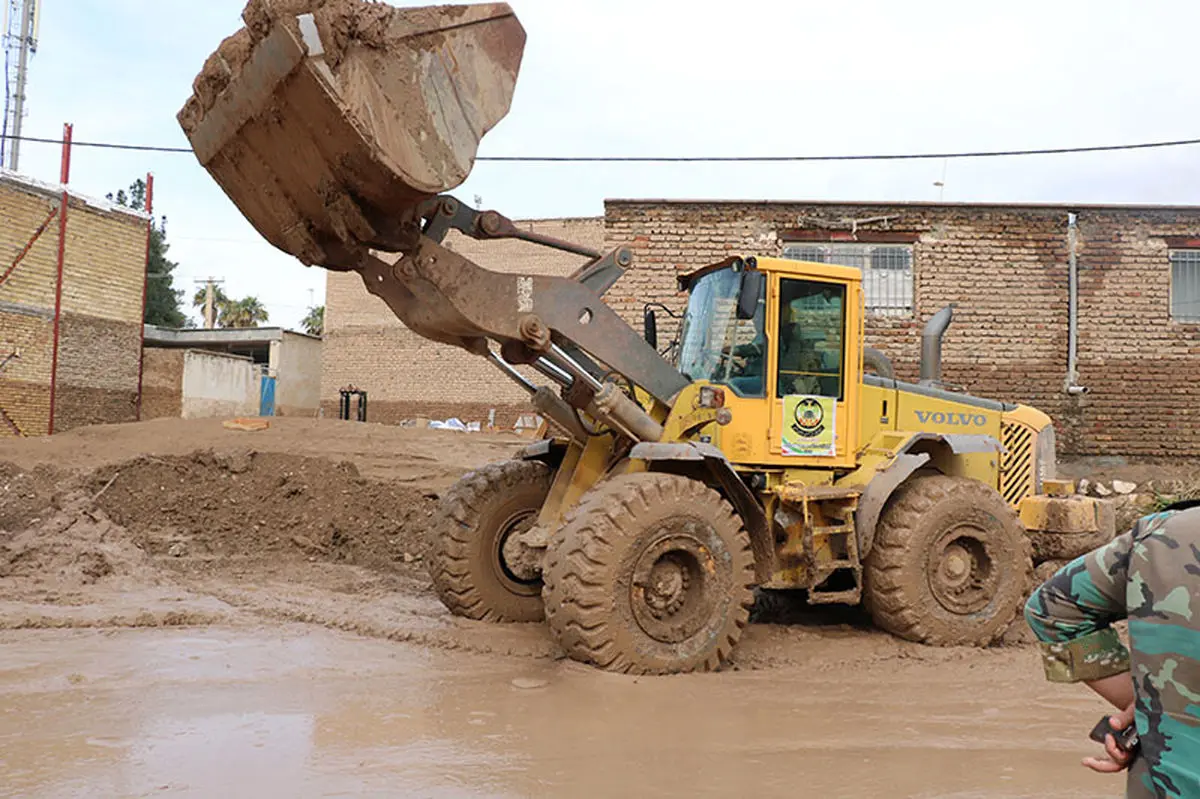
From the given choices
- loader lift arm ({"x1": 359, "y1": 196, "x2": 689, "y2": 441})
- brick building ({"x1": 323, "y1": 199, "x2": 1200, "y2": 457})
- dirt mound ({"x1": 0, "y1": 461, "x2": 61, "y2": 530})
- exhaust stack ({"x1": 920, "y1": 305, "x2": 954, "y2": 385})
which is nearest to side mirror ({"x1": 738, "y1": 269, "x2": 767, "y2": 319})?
loader lift arm ({"x1": 359, "y1": 196, "x2": 689, "y2": 441})

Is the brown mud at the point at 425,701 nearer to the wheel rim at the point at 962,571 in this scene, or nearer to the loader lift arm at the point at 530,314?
the wheel rim at the point at 962,571

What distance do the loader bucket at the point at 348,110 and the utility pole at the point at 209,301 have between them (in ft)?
151

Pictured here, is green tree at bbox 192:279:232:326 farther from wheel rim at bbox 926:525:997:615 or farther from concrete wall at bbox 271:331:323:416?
wheel rim at bbox 926:525:997:615

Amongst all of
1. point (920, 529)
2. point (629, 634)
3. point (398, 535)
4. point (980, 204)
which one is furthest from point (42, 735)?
point (980, 204)

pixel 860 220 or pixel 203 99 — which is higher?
pixel 860 220

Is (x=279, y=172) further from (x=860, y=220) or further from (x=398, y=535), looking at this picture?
(x=860, y=220)

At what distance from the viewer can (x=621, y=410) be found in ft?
21.4

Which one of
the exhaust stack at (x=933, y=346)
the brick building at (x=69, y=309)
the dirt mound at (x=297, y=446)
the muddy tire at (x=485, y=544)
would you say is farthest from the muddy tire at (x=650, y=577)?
the brick building at (x=69, y=309)

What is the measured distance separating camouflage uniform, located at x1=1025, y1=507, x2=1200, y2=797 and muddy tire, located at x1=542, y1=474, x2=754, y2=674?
3.72 meters

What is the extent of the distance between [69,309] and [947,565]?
20405 millimetres

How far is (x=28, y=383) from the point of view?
2075 centimetres

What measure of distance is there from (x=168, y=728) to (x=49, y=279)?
19543 mm

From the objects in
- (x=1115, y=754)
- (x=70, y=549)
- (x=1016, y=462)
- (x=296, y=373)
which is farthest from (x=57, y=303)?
(x=1115, y=754)

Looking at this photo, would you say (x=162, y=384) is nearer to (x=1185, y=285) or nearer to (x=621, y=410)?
(x=621, y=410)
